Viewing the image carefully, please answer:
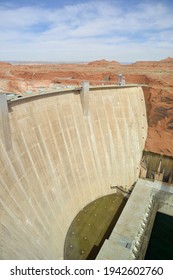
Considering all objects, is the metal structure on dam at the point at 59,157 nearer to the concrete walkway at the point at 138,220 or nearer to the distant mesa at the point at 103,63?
the concrete walkway at the point at 138,220

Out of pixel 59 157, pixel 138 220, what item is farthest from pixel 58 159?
pixel 138 220

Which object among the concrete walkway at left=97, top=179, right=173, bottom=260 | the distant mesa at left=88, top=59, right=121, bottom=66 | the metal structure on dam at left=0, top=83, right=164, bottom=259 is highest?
the distant mesa at left=88, top=59, right=121, bottom=66

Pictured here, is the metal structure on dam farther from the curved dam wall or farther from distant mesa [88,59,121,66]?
distant mesa [88,59,121,66]

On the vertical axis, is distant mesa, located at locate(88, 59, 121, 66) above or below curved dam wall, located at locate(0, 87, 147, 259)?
above

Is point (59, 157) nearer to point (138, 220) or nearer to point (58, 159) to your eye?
point (58, 159)

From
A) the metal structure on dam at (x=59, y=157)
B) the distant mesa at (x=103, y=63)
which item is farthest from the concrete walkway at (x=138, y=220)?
the distant mesa at (x=103, y=63)

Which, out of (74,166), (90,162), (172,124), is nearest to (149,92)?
(172,124)

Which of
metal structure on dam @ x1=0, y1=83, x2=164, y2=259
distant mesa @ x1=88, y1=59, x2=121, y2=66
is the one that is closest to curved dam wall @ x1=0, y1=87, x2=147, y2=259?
metal structure on dam @ x1=0, y1=83, x2=164, y2=259

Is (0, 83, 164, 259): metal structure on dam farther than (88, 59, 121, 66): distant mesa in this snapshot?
No
